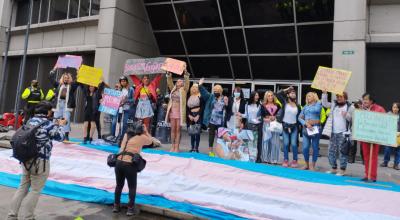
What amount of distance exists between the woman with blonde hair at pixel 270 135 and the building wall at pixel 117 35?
8917 millimetres

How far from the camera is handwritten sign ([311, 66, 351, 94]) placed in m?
7.23

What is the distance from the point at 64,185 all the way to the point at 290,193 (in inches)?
165

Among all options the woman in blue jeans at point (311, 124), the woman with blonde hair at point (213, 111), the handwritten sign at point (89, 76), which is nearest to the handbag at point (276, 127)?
the woman in blue jeans at point (311, 124)

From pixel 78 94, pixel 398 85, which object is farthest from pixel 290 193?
pixel 78 94

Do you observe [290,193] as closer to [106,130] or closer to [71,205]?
[71,205]

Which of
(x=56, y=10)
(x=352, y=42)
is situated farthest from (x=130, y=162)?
(x=56, y=10)

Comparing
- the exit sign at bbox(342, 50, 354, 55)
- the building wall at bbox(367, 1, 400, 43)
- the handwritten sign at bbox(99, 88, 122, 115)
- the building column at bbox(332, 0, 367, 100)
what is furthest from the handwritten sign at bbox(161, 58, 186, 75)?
the building wall at bbox(367, 1, 400, 43)

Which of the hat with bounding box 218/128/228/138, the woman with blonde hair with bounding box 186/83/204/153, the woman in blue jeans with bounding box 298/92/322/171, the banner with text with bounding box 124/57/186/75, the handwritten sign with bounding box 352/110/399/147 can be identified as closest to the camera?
the handwritten sign with bounding box 352/110/399/147

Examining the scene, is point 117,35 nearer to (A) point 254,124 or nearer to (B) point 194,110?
(B) point 194,110

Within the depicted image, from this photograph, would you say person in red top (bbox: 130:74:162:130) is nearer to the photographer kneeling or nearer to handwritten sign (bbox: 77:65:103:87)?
handwritten sign (bbox: 77:65:103:87)

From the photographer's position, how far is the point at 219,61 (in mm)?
17344

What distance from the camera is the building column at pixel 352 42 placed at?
36.4 ft

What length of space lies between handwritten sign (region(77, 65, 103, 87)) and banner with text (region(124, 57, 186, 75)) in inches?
36.5

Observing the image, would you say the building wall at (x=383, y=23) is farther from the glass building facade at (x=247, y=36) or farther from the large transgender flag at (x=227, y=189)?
the large transgender flag at (x=227, y=189)
